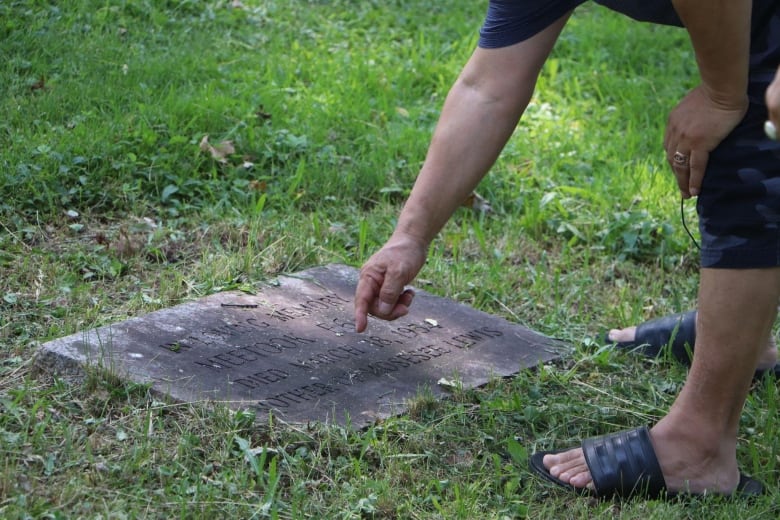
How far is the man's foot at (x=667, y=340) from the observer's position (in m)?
3.05

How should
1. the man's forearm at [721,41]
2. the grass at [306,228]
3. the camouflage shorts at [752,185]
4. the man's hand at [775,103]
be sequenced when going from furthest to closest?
the grass at [306,228], the camouflage shorts at [752,185], the man's forearm at [721,41], the man's hand at [775,103]

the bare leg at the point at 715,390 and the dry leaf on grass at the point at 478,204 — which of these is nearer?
the bare leg at the point at 715,390

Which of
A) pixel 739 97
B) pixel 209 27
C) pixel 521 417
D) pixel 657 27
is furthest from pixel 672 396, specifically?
pixel 657 27

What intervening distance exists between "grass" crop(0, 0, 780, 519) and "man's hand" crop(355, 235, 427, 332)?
0.85ft

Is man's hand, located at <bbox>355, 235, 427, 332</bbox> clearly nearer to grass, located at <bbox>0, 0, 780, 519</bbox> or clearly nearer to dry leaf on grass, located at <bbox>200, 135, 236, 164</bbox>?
grass, located at <bbox>0, 0, 780, 519</bbox>

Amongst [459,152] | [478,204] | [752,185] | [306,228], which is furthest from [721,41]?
[478,204]

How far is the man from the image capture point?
2.24m

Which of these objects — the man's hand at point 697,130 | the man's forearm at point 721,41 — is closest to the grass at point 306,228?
the man's hand at point 697,130

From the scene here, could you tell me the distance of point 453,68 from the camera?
518 cm

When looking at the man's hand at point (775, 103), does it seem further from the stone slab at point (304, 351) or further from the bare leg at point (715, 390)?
the stone slab at point (304, 351)

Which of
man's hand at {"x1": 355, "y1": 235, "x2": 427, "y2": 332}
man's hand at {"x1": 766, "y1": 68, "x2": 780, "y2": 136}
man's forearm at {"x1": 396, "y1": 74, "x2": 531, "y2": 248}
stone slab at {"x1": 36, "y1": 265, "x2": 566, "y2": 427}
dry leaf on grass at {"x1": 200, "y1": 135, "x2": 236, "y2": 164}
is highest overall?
man's hand at {"x1": 766, "y1": 68, "x2": 780, "y2": 136}

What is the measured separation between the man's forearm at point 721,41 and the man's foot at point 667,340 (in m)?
0.96

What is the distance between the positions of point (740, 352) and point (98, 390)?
1461 mm

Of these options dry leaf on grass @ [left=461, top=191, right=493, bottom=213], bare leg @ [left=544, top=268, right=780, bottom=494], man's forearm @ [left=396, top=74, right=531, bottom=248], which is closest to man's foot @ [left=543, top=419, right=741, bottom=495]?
bare leg @ [left=544, top=268, right=780, bottom=494]
